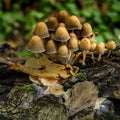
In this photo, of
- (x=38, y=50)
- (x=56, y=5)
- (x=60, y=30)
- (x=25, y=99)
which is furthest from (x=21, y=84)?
(x=56, y=5)

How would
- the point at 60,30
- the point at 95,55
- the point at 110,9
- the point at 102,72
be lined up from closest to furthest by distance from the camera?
the point at 60,30, the point at 102,72, the point at 95,55, the point at 110,9

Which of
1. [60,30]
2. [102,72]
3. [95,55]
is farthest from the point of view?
[95,55]

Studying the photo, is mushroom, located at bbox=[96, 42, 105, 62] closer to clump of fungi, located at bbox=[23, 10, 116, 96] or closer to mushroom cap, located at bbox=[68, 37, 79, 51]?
clump of fungi, located at bbox=[23, 10, 116, 96]

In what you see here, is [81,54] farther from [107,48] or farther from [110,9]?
[110,9]

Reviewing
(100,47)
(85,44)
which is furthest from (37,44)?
(100,47)

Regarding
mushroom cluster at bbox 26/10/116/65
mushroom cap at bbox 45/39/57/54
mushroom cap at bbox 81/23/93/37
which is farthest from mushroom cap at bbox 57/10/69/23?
mushroom cap at bbox 45/39/57/54

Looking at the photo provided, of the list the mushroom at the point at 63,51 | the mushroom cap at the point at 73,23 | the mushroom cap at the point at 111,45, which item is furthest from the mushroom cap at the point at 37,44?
the mushroom cap at the point at 111,45
